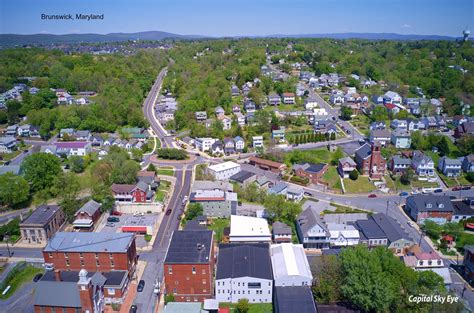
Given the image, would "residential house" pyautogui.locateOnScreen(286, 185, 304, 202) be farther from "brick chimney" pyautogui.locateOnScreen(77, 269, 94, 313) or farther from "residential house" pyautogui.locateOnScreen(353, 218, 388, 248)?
"brick chimney" pyautogui.locateOnScreen(77, 269, 94, 313)

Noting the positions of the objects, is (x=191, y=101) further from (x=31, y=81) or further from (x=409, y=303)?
(x=409, y=303)

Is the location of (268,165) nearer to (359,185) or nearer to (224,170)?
(224,170)

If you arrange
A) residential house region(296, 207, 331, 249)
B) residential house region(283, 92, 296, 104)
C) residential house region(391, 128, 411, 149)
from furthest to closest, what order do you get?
residential house region(283, 92, 296, 104) < residential house region(391, 128, 411, 149) < residential house region(296, 207, 331, 249)

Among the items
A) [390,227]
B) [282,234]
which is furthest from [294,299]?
[390,227]

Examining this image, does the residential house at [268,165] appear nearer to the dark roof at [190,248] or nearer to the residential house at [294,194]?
the residential house at [294,194]

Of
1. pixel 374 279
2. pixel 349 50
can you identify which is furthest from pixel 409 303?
pixel 349 50

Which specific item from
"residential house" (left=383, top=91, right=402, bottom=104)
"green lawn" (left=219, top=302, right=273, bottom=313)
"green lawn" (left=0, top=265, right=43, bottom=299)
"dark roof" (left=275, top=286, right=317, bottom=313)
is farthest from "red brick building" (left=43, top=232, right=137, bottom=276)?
"residential house" (left=383, top=91, right=402, bottom=104)
